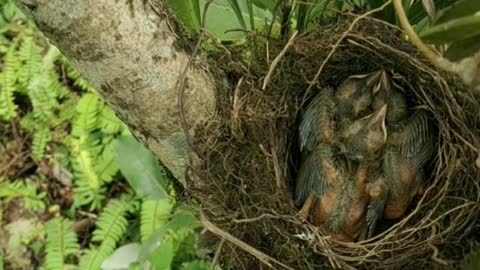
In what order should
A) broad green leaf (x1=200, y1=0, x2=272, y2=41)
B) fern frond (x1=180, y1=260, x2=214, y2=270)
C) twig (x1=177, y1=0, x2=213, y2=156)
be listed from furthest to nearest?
fern frond (x1=180, y1=260, x2=214, y2=270) → broad green leaf (x1=200, y1=0, x2=272, y2=41) → twig (x1=177, y1=0, x2=213, y2=156)

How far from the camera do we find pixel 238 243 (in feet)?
3.41

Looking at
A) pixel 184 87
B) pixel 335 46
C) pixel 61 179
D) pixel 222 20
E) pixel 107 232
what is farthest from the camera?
pixel 61 179

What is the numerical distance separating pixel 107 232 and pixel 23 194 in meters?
0.33

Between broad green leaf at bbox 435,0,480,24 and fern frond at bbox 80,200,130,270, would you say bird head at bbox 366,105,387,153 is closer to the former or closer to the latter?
broad green leaf at bbox 435,0,480,24

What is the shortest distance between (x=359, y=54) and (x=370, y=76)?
1.4 inches

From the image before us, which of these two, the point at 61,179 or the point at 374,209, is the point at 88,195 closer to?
the point at 61,179

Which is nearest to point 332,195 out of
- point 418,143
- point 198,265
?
point 418,143

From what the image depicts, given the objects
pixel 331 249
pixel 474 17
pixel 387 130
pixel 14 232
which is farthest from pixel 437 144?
pixel 14 232

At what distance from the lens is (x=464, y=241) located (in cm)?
107

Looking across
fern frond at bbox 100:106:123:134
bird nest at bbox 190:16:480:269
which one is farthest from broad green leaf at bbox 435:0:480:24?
fern frond at bbox 100:106:123:134

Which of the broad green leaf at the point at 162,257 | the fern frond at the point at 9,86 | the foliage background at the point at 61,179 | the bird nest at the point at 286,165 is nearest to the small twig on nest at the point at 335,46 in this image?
the bird nest at the point at 286,165

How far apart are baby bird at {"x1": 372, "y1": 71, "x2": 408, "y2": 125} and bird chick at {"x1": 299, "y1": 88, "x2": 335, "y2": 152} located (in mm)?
67

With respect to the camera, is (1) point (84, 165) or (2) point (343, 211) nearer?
(2) point (343, 211)

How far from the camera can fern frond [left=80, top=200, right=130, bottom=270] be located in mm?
2098
